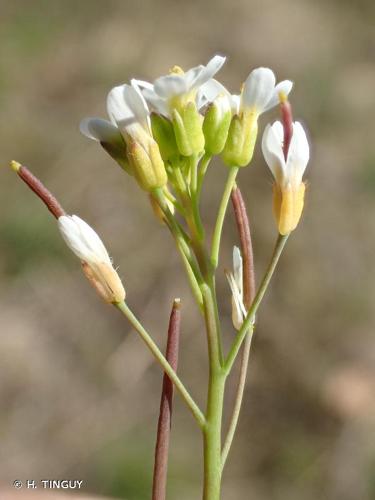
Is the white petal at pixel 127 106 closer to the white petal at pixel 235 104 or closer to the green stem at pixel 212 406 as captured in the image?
the white petal at pixel 235 104

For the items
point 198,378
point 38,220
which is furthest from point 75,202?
point 198,378

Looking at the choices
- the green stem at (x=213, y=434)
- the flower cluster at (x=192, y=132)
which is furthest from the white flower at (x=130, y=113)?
the green stem at (x=213, y=434)

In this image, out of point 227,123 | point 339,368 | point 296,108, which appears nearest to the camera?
point 227,123

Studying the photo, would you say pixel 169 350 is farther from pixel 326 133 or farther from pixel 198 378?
pixel 326 133

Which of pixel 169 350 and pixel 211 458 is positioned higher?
pixel 169 350

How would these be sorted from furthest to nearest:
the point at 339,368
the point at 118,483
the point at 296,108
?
1. the point at 296,108
2. the point at 339,368
3. the point at 118,483

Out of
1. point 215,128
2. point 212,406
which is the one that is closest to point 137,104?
point 215,128

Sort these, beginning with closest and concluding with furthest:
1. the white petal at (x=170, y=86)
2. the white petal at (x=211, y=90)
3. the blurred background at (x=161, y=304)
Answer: the white petal at (x=170, y=86), the white petal at (x=211, y=90), the blurred background at (x=161, y=304)

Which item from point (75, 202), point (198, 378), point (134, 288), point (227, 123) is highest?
point (227, 123)

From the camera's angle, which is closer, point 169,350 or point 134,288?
point 169,350
